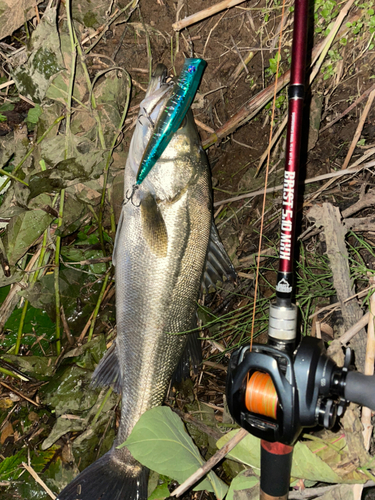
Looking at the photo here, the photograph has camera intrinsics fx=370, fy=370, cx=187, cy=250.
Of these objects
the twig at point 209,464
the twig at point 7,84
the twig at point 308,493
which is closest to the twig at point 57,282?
the twig at point 7,84

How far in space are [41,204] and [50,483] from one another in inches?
77.4

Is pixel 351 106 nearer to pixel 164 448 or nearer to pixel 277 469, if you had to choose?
pixel 277 469

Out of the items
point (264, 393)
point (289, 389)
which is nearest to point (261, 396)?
point (264, 393)

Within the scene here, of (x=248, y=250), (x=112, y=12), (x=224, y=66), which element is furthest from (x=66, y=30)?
(x=248, y=250)

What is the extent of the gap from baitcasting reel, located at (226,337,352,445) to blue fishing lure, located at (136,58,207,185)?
4.08 ft

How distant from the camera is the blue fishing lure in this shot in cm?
217

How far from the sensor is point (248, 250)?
2873 millimetres

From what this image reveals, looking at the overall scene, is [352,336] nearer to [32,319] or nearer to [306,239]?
[306,239]

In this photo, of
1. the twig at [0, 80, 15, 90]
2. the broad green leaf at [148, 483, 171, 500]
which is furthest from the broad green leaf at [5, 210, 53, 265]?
the broad green leaf at [148, 483, 171, 500]

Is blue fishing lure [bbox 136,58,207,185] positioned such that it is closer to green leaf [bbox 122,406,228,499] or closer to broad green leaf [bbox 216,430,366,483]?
green leaf [bbox 122,406,228,499]

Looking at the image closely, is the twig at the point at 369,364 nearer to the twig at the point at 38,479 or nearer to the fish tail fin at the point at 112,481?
the fish tail fin at the point at 112,481

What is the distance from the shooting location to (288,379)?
1.52 metres

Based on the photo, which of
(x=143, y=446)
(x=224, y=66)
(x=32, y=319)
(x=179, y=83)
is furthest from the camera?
(x=32, y=319)

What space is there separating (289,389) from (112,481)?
1.54 metres
